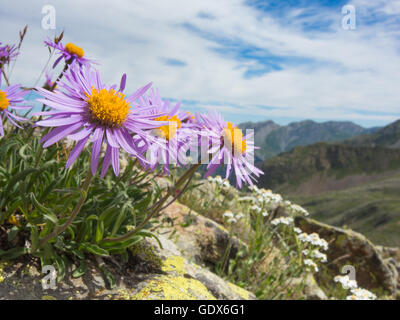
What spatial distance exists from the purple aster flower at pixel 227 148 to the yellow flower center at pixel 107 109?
2.02 feet

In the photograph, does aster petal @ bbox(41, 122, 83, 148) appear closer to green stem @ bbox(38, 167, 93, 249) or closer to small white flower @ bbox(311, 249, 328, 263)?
green stem @ bbox(38, 167, 93, 249)

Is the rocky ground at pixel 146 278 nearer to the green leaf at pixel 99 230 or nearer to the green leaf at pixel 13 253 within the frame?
the green leaf at pixel 13 253

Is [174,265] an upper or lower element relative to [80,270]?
lower

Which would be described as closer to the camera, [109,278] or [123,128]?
[123,128]

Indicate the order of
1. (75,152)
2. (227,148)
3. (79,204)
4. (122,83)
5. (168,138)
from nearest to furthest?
(75,152) → (79,204) → (122,83) → (227,148) → (168,138)

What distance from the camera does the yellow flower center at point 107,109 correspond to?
6.39 ft

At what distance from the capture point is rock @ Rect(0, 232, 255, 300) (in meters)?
2.51

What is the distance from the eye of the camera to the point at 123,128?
199cm

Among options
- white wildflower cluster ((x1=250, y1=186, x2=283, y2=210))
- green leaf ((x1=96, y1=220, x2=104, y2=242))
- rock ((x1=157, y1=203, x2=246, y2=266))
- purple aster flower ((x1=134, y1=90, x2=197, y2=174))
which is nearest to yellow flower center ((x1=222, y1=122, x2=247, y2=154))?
purple aster flower ((x1=134, y1=90, x2=197, y2=174))

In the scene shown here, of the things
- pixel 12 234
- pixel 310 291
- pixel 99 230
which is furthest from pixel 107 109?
pixel 310 291

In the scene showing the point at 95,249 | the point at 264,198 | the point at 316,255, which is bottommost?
the point at 316,255

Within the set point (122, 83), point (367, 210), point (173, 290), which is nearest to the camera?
point (122, 83)

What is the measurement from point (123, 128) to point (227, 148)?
2.63ft

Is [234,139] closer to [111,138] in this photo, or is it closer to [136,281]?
[111,138]
